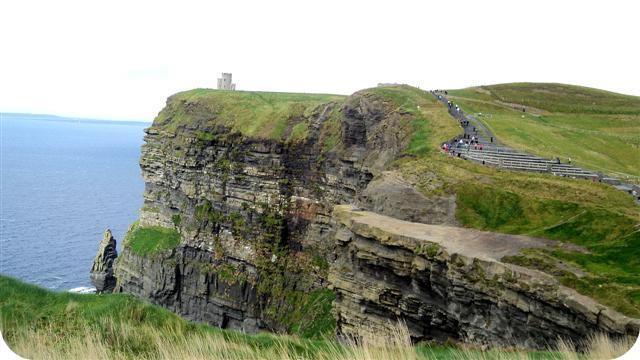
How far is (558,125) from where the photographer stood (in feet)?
157

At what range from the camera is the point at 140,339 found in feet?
35.2

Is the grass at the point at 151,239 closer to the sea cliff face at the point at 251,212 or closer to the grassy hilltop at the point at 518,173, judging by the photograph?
the sea cliff face at the point at 251,212

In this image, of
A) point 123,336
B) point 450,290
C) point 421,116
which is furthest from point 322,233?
point 123,336

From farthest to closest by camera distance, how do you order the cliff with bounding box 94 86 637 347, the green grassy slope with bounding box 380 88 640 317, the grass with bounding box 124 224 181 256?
the grass with bounding box 124 224 181 256 < the cliff with bounding box 94 86 637 347 < the green grassy slope with bounding box 380 88 640 317

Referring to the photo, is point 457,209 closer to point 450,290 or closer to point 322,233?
point 450,290

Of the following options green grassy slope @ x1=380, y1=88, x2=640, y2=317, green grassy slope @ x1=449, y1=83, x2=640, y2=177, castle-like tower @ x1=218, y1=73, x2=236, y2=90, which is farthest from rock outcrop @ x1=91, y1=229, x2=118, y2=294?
green grassy slope @ x1=449, y1=83, x2=640, y2=177

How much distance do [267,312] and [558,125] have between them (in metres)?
35.2

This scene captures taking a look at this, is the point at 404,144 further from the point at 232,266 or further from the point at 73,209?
the point at 73,209

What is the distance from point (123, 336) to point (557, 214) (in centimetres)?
2020

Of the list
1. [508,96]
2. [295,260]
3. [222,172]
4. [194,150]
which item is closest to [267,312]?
[295,260]

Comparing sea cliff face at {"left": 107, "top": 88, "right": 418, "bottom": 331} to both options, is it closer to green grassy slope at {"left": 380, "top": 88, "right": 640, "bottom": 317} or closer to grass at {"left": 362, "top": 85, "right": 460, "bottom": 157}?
grass at {"left": 362, "top": 85, "right": 460, "bottom": 157}

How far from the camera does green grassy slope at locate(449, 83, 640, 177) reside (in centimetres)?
3622

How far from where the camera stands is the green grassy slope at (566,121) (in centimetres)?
3622

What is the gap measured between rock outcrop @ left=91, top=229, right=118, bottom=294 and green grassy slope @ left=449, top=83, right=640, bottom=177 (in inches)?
1980
